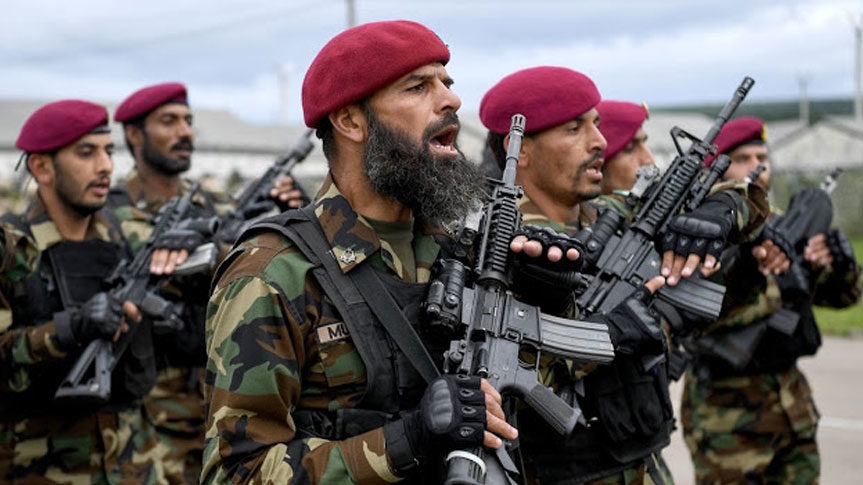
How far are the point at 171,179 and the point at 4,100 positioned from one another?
3985cm

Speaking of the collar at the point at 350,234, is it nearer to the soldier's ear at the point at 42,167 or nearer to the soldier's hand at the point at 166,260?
the soldier's hand at the point at 166,260

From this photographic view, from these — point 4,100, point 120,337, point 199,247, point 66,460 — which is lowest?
point 4,100

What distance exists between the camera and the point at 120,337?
15.9ft

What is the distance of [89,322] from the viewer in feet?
14.6

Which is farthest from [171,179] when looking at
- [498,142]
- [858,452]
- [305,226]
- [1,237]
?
[858,452]

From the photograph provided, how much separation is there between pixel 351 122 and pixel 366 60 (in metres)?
0.20

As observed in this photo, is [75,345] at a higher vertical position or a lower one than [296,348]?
lower

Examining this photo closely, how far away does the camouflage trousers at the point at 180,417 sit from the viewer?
5.64 m

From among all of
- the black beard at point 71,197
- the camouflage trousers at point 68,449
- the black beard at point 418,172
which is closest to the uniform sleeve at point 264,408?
the black beard at point 418,172

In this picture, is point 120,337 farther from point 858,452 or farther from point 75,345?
point 858,452

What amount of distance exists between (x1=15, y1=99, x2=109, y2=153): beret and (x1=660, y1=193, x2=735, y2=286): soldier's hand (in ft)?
9.51

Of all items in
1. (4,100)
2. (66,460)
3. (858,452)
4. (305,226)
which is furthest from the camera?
(4,100)

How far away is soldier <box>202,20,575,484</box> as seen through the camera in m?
2.37

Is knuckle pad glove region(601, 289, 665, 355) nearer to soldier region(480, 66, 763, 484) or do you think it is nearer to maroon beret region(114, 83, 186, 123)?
soldier region(480, 66, 763, 484)
